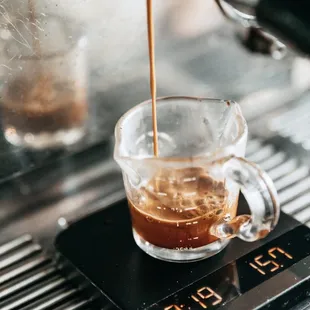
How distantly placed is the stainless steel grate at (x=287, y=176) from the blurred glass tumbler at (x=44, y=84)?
0.63ft

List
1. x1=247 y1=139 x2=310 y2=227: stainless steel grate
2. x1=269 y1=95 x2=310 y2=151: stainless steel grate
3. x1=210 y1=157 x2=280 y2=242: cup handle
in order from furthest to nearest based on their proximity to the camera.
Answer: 1. x1=269 y1=95 x2=310 y2=151: stainless steel grate
2. x1=247 y1=139 x2=310 y2=227: stainless steel grate
3. x1=210 y1=157 x2=280 y2=242: cup handle

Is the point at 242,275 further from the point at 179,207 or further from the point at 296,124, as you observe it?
the point at 296,124

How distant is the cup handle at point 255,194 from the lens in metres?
0.46

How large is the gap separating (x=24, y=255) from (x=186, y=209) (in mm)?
156

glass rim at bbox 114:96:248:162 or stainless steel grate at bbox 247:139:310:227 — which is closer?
glass rim at bbox 114:96:248:162

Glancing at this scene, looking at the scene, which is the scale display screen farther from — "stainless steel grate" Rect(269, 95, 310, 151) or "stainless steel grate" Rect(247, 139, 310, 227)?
"stainless steel grate" Rect(269, 95, 310, 151)

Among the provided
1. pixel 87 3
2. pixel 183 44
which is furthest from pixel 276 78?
pixel 87 3

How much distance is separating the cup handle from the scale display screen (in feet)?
0.11

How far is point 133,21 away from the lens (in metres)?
0.61

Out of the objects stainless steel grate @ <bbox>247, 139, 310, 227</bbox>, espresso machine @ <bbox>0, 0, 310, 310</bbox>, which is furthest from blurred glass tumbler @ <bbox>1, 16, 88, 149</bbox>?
stainless steel grate @ <bbox>247, 139, 310, 227</bbox>

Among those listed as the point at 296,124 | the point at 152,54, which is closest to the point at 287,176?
the point at 296,124

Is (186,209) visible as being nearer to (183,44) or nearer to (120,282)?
(120,282)

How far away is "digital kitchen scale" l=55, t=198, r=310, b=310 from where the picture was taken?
49cm

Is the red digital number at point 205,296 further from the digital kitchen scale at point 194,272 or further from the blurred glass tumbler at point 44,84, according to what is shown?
the blurred glass tumbler at point 44,84
